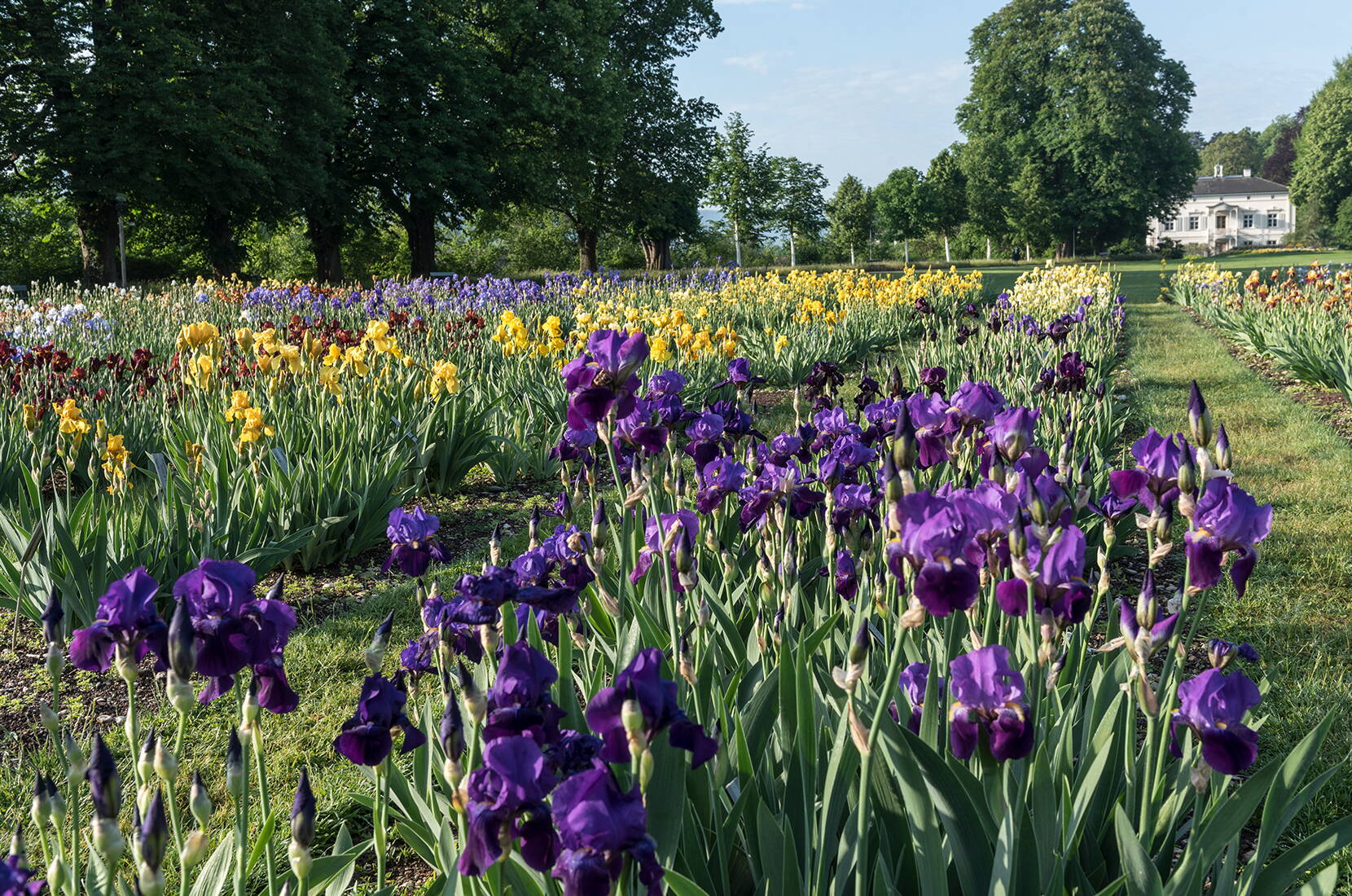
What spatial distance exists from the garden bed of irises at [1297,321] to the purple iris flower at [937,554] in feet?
21.9

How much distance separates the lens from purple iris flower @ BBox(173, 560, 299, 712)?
1.13 metres

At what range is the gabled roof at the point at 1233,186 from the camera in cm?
8625

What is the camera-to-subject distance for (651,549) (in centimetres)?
215

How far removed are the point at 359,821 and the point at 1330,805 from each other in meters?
2.35

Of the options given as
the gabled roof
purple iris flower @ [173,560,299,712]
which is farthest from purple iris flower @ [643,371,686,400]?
the gabled roof

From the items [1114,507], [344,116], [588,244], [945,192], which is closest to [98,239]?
[344,116]

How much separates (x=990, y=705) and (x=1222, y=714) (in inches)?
12.0

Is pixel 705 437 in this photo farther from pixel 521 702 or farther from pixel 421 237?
pixel 421 237

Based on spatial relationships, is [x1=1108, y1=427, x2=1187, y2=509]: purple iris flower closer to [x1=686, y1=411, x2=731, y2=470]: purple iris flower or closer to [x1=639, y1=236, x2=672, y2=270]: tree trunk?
[x1=686, y1=411, x2=731, y2=470]: purple iris flower

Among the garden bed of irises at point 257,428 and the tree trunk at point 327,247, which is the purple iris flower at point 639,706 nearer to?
the garden bed of irises at point 257,428

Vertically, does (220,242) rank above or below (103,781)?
above

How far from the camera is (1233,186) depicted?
287 feet

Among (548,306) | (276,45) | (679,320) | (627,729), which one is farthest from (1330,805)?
(276,45)

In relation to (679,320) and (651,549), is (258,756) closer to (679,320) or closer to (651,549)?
(651,549)
